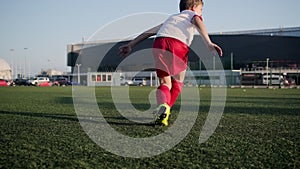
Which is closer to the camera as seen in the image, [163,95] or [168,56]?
[163,95]

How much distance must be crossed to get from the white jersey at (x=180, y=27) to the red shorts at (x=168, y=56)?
2.2 inches

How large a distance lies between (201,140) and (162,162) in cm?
72

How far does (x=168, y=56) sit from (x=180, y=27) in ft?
1.10

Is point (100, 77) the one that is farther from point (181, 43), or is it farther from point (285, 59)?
point (181, 43)

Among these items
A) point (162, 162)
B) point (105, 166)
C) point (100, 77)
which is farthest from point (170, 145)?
point (100, 77)

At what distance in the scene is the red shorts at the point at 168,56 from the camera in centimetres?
326

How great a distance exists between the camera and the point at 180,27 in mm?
3320

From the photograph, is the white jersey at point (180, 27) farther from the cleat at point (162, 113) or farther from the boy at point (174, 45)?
the cleat at point (162, 113)

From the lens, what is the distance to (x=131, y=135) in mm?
2516

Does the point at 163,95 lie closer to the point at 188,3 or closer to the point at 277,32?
the point at 188,3

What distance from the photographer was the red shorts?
326 cm

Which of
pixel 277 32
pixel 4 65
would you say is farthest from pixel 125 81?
pixel 4 65

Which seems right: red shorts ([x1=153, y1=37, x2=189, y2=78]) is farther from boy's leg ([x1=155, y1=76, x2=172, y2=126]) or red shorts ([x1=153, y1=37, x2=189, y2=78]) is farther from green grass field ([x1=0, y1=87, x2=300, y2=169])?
green grass field ([x1=0, y1=87, x2=300, y2=169])

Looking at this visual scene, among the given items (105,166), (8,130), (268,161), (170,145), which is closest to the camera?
(105,166)
